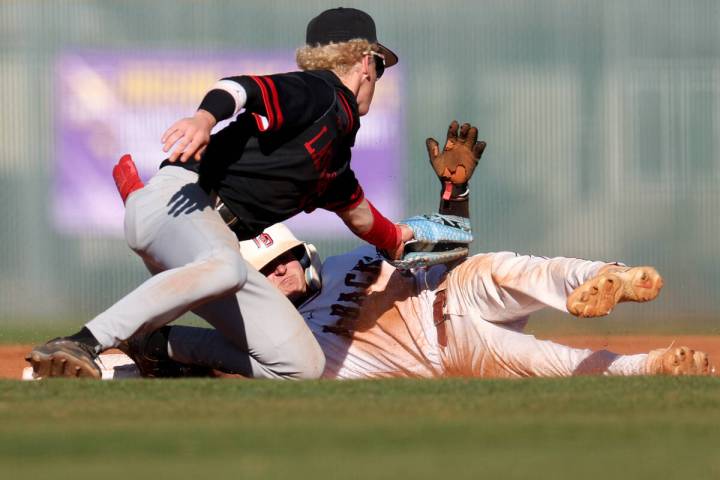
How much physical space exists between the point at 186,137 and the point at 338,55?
1.15m

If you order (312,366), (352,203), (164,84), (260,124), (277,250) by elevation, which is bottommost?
(312,366)

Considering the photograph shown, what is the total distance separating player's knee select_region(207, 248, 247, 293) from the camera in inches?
167

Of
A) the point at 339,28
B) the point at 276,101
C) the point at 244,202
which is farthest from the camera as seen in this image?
the point at 339,28

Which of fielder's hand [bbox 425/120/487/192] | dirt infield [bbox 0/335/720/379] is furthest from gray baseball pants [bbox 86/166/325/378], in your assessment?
dirt infield [bbox 0/335/720/379]

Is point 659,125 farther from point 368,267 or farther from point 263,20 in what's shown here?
point 368,267

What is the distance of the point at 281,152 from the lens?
4516mm

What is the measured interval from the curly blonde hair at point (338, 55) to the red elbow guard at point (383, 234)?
66 centimetres

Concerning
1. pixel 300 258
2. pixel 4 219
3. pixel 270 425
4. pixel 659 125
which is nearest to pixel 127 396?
pixel 270 425

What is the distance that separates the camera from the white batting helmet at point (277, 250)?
214 inches

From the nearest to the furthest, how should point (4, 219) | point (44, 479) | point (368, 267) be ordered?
point (44, 479) → point (368, 267) → point (4, 219)

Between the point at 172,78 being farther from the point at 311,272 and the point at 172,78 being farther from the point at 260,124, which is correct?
the point at 260,124

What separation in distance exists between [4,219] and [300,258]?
5.46 meters

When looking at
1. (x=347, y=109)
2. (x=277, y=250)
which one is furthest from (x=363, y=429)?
(x=277, y=250)

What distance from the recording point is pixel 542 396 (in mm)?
3744
